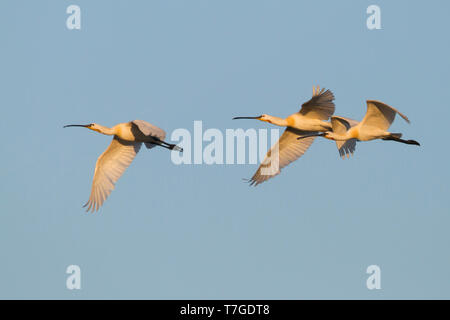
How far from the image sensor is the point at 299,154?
1332 inches

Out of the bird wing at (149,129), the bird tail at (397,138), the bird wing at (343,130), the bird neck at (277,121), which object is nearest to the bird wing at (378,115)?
the bird tail at (397,138)

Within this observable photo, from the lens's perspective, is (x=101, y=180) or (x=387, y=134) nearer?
(x=387, y=134)

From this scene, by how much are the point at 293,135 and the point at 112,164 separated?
5.47 m

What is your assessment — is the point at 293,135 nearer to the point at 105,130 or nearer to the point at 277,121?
the point at 277,121

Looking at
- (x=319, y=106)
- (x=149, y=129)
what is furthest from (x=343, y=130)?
(x=149, y=129)

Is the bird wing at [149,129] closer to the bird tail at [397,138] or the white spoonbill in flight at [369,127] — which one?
the white spoonbill in flight at [369,127]

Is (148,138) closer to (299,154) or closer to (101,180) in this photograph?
(101,180)

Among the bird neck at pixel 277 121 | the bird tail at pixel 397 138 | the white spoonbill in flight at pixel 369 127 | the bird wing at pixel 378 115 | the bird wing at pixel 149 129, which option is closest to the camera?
the bird wing at pixel 378 115

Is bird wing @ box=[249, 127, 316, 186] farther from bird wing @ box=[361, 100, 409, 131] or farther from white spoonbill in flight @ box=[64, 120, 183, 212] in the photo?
bird wing @ box=[361, 100, 409, 131]

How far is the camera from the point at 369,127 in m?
30.1

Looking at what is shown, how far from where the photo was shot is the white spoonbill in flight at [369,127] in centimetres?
2931
